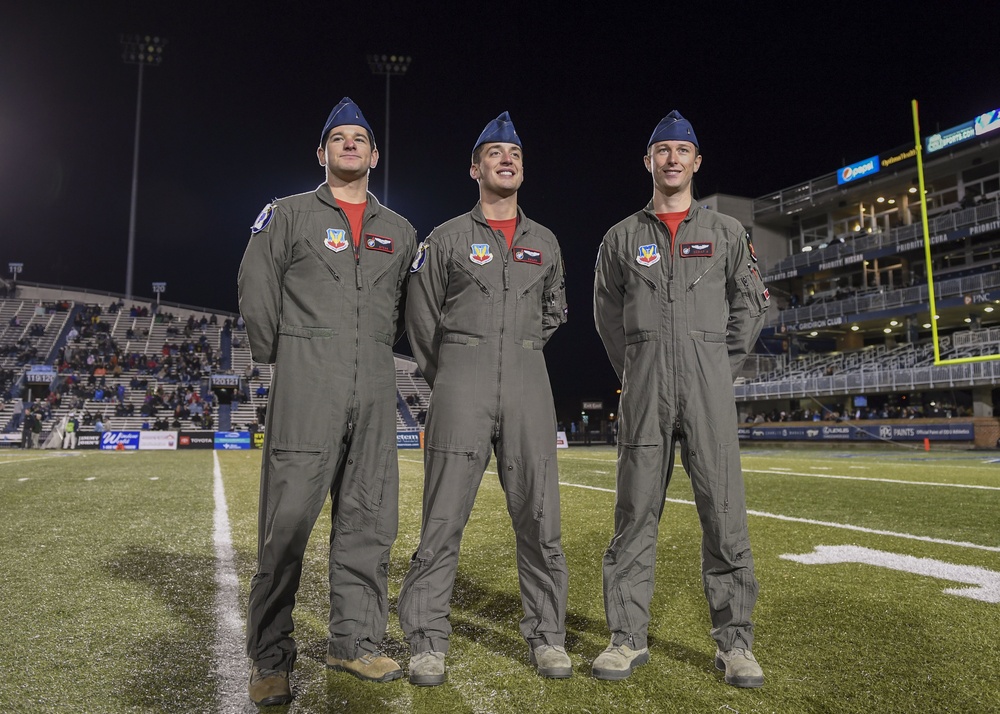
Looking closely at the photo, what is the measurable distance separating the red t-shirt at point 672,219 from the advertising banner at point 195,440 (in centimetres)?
2739

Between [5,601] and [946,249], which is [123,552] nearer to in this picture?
[5,601]

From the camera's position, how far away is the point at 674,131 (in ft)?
11.5

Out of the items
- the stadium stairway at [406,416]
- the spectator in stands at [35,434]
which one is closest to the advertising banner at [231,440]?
the spectator in stands at [35,434]

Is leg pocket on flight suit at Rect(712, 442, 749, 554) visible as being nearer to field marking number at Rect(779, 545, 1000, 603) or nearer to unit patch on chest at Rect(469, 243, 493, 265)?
unit patch on chest at Rect(469, 243, 493, 265)

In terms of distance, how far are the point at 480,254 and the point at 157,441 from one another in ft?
89.4

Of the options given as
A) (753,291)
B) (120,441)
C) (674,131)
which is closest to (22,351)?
(120,441)

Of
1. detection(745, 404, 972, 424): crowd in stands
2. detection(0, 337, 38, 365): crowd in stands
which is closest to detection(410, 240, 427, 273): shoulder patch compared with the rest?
detection(745, 404, 972, 424): crowd in stands

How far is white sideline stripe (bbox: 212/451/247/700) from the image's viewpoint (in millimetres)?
2848

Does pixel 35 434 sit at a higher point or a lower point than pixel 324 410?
lower

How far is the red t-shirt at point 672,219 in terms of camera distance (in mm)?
3422

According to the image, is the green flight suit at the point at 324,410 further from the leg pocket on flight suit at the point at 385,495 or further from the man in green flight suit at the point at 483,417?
the man in green flight suit at the point at 483,417

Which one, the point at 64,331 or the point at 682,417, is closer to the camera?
the point at 682,417

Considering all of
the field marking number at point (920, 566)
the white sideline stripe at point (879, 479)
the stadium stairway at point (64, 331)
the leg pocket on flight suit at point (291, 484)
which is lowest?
the field marking number at point (920, 566)

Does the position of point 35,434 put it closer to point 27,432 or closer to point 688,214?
point 27,432
